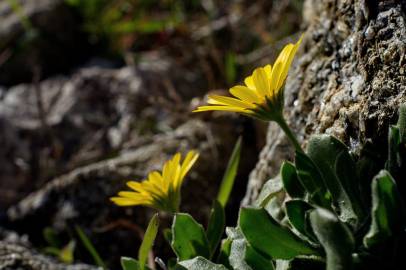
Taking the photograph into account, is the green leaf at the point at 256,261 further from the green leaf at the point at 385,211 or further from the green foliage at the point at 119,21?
the green foliage at the point at 119,21

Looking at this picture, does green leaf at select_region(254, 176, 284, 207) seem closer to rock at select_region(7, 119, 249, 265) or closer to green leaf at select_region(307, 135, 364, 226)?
green leaf at select_region(307, 135, 364, 226)

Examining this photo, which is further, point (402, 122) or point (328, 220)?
point (402, 122)

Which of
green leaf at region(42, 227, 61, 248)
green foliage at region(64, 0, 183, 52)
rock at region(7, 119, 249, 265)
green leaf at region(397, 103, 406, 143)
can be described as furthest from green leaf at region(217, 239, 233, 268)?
green foliage at region(64, 0, 183, 52)

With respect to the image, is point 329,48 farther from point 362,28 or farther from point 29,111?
point 29,111

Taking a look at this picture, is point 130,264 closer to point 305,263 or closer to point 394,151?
point 305,263

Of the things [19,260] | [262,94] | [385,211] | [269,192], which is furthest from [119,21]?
[385,211]

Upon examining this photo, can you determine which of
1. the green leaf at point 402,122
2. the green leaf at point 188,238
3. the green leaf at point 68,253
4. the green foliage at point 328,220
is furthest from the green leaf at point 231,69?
the green leaf at point 402,122
